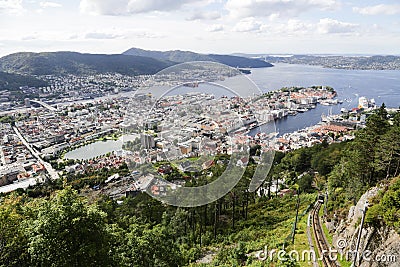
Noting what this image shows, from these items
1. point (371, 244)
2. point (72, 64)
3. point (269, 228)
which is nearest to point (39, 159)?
point (269, 228)

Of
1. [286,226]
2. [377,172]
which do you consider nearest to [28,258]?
[286,226]

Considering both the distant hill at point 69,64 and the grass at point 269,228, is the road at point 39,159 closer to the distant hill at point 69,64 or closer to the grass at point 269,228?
the grass at point 269,228

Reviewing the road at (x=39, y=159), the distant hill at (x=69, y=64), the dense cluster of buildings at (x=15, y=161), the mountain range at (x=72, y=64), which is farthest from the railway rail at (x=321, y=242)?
the distant hill at (x=69, y=64)

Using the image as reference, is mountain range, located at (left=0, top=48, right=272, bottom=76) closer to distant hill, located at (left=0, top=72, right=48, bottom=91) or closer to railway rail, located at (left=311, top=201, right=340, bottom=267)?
distant hill, located at (left=0, top=72, right=48, bottom=91)

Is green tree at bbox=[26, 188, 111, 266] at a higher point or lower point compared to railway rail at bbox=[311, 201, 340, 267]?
higher

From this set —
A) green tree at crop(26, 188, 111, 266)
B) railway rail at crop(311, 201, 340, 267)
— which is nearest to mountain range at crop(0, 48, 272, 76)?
railway rail at crop(311, 201, 340, 267)

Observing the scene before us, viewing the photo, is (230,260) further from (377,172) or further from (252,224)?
(377,172)
